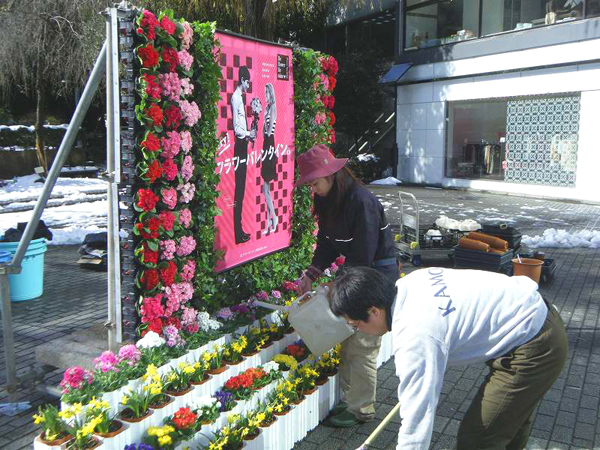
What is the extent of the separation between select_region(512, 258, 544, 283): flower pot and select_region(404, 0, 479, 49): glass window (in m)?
13.9

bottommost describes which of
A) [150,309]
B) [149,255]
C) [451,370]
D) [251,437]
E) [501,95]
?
[451,370]

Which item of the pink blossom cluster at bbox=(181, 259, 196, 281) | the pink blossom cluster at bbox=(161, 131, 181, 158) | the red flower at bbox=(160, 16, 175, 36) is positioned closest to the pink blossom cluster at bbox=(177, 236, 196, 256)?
the pink blossom cluster at bbox=(181, 259, 196, 281)

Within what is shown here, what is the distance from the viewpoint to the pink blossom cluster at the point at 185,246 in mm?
4304

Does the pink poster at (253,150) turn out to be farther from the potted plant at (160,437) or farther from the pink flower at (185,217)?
the potted plant at (160,437)

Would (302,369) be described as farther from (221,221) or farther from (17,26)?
(17,26)

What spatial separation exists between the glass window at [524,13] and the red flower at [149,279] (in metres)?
16.0

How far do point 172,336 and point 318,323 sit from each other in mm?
1098

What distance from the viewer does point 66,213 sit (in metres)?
14.5

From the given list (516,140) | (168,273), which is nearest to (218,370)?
(168,273)

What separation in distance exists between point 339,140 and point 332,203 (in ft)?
75.8

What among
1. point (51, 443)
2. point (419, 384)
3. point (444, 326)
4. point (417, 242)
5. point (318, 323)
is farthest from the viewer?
point (417, 242)

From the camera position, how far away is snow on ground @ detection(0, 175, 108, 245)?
38.1 feet

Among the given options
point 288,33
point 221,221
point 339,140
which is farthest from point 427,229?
point 288,33

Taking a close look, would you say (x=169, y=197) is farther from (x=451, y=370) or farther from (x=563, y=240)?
(x=563, y=240)
